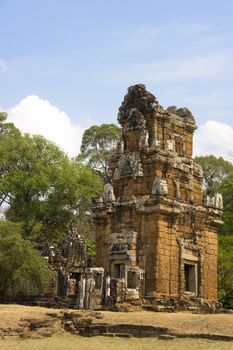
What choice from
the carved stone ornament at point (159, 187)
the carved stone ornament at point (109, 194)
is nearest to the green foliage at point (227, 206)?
the carved stone ornament at point (109, 194)

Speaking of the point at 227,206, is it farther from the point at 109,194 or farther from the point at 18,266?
the point at 18,266

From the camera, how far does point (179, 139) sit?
81.3 feet

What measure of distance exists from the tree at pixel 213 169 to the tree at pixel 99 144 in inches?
315

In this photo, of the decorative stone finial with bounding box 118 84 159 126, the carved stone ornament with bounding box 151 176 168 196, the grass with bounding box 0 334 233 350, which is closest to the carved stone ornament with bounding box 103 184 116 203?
the carved stone ornament with bounding box 151 176 168 196

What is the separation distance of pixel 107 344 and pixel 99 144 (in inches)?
1466

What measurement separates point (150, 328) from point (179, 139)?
10.6 metres

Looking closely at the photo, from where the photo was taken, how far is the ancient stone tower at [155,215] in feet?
72.2

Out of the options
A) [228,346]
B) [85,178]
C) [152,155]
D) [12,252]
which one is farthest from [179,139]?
[85,178]

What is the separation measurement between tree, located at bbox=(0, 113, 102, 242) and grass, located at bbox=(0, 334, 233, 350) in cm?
2194

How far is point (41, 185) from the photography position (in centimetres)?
3756

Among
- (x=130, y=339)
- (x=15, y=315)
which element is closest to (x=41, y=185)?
(x=15, y=315)

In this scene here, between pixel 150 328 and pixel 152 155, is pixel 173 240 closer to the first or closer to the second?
pixel 152 155

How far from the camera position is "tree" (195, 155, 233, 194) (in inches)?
2095

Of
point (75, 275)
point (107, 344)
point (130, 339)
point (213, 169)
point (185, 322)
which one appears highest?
point (213, 169)
